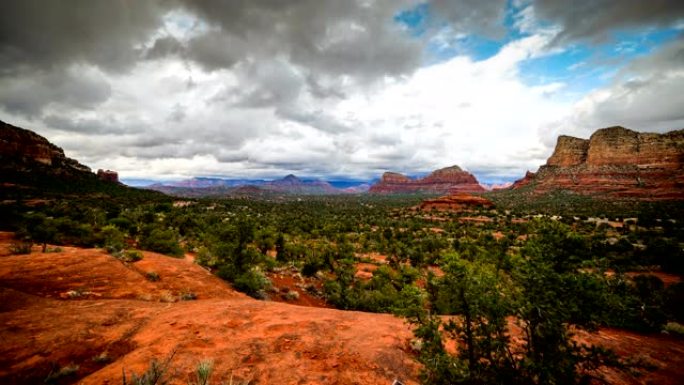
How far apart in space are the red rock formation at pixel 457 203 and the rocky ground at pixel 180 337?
12116 cm

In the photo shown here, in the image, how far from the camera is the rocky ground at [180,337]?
8.02 meters

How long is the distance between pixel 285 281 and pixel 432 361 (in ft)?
75.3

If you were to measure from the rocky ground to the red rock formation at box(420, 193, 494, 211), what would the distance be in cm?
12116

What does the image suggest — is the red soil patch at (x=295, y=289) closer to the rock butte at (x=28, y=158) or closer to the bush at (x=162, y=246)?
the bush at (x=162, y=246)

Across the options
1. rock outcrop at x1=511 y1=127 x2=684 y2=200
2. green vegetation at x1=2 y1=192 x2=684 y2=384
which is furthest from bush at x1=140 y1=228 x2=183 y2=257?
rock outcrop at x1=511 y1=127 x2=684 y2=200

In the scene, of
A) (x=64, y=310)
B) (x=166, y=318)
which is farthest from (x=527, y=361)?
(x=64, y=310)

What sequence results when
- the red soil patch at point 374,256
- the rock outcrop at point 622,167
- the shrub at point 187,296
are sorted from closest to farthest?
1. the shrub at point 187,296
2. the red soil patch at point 374,256
3. the rock outcrop at point 622,167

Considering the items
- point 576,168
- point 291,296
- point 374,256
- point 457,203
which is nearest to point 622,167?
point 576,168

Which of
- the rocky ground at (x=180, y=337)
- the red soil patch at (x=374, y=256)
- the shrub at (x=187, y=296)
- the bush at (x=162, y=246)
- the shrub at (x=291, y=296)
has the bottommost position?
the red soil patch at (x=374, y=256)

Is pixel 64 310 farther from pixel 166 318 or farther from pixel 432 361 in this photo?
pixel 432 361

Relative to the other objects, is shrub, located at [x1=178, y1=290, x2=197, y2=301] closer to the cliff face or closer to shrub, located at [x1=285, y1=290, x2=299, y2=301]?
shrub, located at [x1=285, y1=290, x2=299, y2=301]

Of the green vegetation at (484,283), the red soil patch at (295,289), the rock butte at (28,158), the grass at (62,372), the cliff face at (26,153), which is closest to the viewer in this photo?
the green vegetation at (484,283)

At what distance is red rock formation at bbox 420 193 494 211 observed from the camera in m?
128

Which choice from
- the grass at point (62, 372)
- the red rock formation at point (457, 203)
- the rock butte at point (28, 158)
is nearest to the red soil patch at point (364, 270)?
the grass at point (62, 372)
